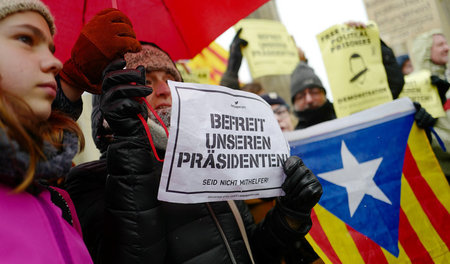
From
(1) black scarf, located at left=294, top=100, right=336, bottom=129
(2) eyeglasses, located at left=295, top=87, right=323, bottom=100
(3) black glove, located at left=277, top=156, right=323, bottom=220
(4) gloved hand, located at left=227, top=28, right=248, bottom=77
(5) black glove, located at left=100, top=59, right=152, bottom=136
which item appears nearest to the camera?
(5) black glove, located at left=100, top=59, right=152, bottom=136

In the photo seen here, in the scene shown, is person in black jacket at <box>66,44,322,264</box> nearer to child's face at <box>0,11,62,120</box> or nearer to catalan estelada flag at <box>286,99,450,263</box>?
child's face at <box>0,11,62,120</box>

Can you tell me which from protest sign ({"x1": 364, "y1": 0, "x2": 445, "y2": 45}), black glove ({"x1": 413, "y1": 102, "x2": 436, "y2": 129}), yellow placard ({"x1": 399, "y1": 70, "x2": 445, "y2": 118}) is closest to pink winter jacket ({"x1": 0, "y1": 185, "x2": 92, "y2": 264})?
black glove ({"x1": 413, "y1": 102, "x2": 436, "y2": 129})

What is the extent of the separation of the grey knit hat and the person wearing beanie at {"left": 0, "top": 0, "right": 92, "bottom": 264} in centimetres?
258

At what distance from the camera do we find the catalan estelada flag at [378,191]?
1.50 m

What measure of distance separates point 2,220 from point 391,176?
1605 millimetres

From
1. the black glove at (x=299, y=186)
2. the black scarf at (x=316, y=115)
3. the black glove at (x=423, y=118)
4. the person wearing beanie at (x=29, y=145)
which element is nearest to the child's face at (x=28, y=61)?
the person wearing beanie at (x=29, y=145)

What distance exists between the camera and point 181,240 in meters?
1.11

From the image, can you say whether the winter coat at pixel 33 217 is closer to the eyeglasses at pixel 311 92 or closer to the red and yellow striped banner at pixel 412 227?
the red and yellow striped banner at pixel 412 227

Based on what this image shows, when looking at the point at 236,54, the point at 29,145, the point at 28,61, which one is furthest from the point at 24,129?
the point at 236,54

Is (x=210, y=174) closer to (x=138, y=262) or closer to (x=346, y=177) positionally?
(x=138, y=262)

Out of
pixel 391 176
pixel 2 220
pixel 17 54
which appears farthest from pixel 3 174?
pixel 391 176

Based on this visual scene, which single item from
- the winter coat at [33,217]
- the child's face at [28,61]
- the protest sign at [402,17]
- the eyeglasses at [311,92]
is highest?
the protest sign at [402,17]

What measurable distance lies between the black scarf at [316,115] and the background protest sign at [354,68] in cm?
55

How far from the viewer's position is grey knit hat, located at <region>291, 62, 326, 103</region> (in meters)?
3.07
